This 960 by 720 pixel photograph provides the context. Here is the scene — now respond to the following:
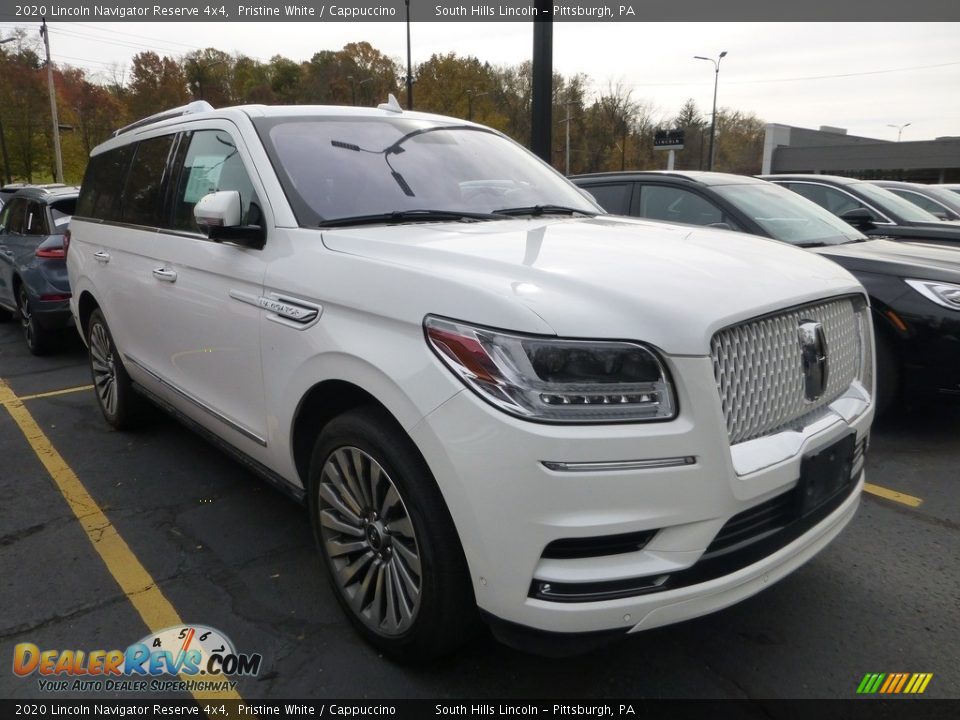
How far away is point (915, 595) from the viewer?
2.89m

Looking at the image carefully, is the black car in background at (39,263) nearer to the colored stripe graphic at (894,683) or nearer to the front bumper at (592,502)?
the front bumper at (592,502)

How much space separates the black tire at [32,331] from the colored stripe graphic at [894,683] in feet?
25.7

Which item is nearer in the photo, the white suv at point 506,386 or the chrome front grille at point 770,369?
the white suv at point 506,386

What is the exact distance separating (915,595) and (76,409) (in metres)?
5.76

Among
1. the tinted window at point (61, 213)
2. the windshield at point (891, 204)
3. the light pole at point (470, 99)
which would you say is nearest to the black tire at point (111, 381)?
the tinted window at point (61, 213)

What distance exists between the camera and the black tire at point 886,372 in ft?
14.9

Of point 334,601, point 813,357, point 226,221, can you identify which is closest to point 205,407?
point 226,221

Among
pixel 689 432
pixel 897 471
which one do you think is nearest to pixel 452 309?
pixel 689 432

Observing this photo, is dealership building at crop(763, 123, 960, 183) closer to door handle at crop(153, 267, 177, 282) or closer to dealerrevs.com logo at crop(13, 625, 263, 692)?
door handle at crop(153, 267, 177, 282)

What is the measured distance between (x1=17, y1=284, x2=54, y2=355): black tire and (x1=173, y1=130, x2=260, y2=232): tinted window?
4814 mm

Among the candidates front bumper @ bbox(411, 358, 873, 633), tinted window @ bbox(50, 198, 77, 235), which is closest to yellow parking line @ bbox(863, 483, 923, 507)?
front bumper @ bbox(411, 358, 873, 633)

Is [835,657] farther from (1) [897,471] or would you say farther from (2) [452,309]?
(1) [897,471]

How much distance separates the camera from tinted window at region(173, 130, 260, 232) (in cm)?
307

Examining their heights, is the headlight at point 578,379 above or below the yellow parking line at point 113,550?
above
